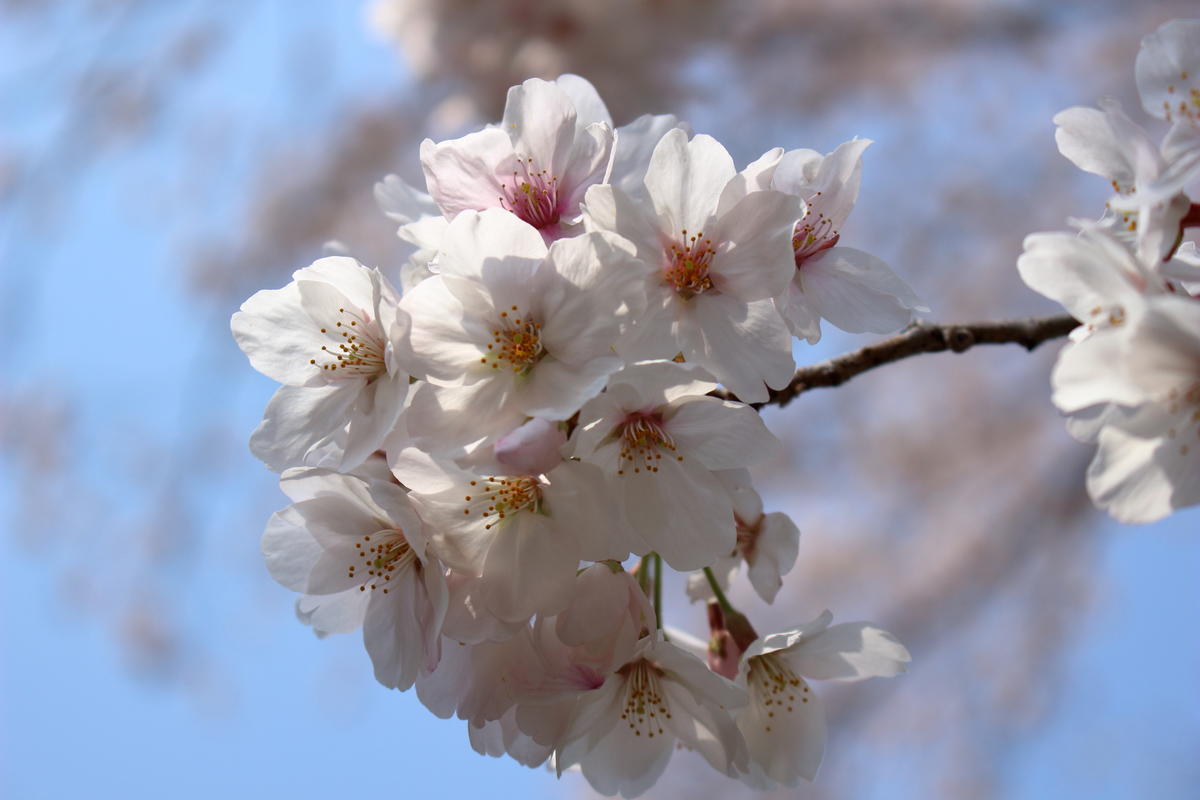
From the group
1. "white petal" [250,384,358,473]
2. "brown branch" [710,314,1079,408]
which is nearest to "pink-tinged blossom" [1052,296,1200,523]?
"brown branch" [710,314,1079,408]

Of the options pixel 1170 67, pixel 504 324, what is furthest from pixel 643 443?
pixel 1170 67

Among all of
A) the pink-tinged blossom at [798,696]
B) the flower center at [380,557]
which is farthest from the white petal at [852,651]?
the flower center at [380,557]

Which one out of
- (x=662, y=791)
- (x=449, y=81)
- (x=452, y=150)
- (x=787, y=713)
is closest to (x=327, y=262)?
(x=452, y=150)

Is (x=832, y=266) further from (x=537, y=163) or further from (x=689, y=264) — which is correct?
(x=537, y=163)

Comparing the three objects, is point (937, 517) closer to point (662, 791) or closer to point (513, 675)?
point (662, 791)

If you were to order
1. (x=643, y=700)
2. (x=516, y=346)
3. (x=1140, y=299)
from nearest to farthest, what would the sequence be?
(x=1140, y=299) < (x=516, y=346) < (x=643, y=700)

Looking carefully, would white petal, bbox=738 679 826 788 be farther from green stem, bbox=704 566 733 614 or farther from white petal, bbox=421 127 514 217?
white petal, bbox=421 127 514 217
